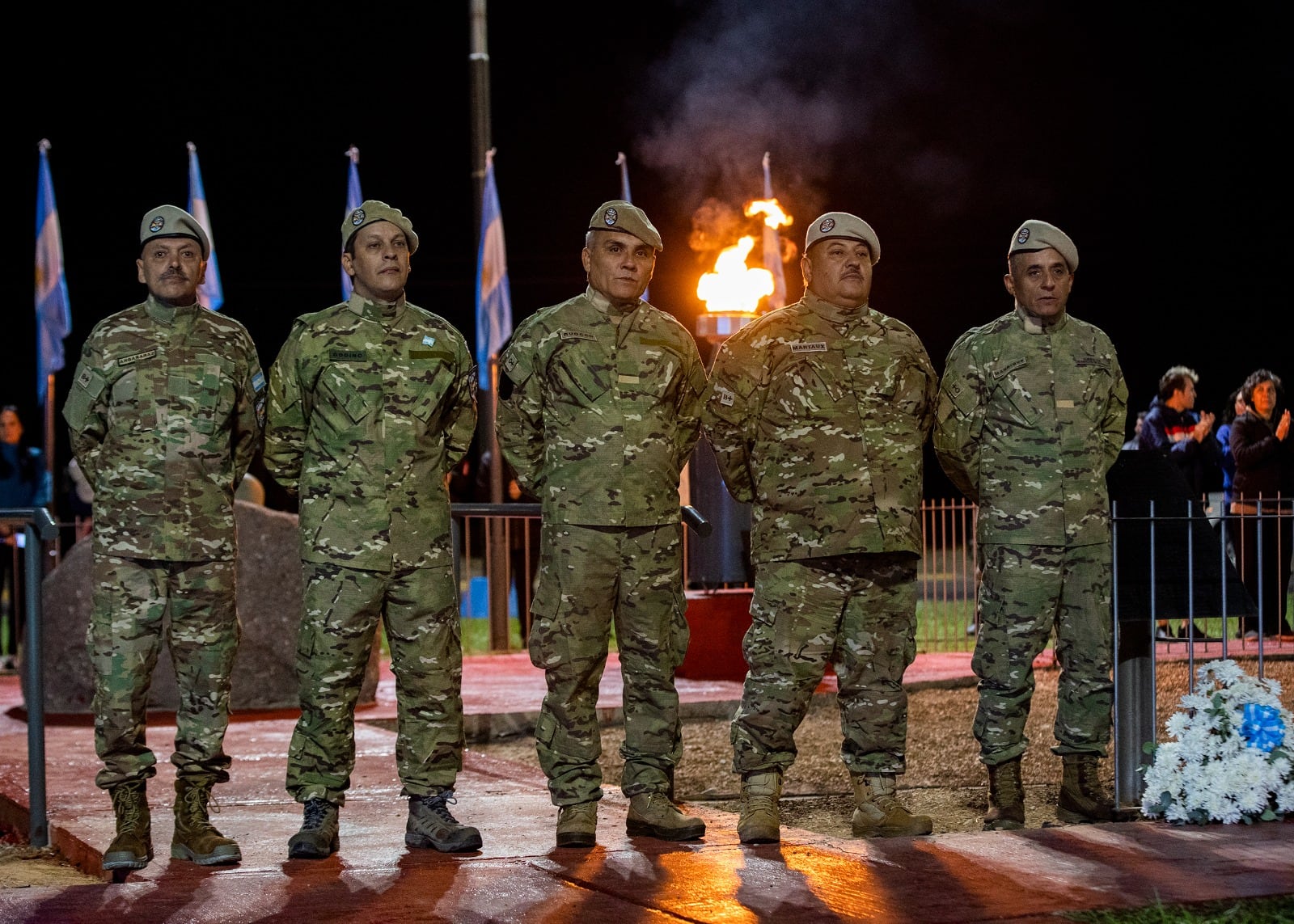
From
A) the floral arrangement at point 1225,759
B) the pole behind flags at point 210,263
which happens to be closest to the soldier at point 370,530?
the floral arrangement at point 1225,759

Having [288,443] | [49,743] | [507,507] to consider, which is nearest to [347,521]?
[288,443]

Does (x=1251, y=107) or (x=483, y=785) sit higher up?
(x=1251, y=107)

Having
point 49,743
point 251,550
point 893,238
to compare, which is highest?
point 893,238

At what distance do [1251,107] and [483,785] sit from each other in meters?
29.8

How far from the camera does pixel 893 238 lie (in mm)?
38438

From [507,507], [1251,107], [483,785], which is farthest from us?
[1251,107]

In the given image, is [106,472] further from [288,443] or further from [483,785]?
[483,785]

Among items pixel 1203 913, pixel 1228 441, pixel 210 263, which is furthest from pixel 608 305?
pixel 210 263

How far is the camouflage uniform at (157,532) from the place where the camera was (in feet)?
19.4

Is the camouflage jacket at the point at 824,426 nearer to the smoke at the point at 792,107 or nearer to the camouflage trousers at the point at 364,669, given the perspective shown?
the camouflage trousers at the point at 364,669

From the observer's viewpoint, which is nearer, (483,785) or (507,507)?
(483,785)

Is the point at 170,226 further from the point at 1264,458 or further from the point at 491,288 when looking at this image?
the point at 491,288

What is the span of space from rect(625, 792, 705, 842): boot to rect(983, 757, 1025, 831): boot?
1.17 m

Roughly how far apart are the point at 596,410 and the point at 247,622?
4748mm
